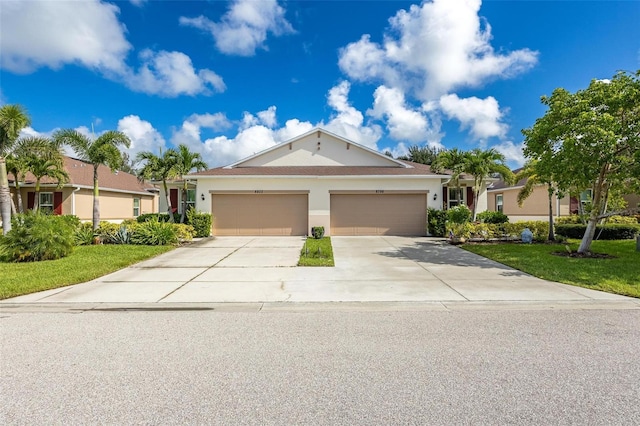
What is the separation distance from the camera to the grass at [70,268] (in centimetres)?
720

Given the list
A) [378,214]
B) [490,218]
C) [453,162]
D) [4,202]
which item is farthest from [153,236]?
[490,218]

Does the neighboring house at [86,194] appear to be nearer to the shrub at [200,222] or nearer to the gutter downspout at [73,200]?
the gutter downspout at [73,200]

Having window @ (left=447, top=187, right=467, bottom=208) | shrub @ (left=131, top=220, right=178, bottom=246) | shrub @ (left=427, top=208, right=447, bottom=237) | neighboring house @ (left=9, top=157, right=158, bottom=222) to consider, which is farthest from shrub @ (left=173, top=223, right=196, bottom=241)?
window @ (left=447, top=187, right=467, bottom=208)

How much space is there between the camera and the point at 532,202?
2611 cm

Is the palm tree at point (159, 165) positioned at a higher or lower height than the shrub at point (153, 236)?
higher

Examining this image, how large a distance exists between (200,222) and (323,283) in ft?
36.0

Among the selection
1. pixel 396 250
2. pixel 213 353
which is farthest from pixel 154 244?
pixel 213 353

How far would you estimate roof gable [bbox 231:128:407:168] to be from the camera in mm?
19781

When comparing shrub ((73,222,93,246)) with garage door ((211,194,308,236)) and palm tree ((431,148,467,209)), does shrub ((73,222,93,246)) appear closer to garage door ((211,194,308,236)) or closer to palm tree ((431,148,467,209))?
garage door ((211,194,308,236))

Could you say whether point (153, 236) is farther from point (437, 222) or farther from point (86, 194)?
point (437, 222)

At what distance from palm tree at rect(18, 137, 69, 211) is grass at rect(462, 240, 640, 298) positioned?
61.1 ft

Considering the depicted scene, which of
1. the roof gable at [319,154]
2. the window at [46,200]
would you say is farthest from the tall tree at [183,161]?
the window at [46,200]

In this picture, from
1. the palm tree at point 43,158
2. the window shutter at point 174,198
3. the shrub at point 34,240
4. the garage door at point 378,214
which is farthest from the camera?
the window shutter at point 174,198

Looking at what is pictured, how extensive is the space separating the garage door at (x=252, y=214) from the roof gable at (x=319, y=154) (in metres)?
2.94
